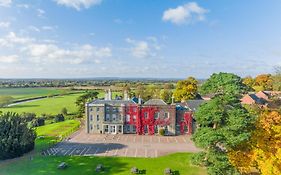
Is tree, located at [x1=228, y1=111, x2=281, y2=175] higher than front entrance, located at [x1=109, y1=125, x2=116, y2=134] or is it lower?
higher

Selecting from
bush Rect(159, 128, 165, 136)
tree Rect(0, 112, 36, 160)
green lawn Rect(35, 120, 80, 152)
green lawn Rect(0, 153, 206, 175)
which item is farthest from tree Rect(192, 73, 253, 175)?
green lawn Rect(35, 120, 80, 152)

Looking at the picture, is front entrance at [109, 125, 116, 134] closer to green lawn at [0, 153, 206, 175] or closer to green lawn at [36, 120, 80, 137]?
green lawn at [36, 120, 80, 137]

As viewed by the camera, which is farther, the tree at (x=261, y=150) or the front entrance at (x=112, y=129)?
the front entrance at (x=112, y=129)

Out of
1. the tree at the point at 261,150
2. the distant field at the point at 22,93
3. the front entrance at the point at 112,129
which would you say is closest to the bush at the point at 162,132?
the front entrance at the point at 112,129

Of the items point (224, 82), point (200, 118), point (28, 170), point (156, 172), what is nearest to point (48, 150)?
point (28, 170)

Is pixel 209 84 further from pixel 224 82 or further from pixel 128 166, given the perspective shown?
pixel 128 166

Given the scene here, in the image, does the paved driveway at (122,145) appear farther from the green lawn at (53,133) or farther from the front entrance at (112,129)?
the front entrance at (112,129)
